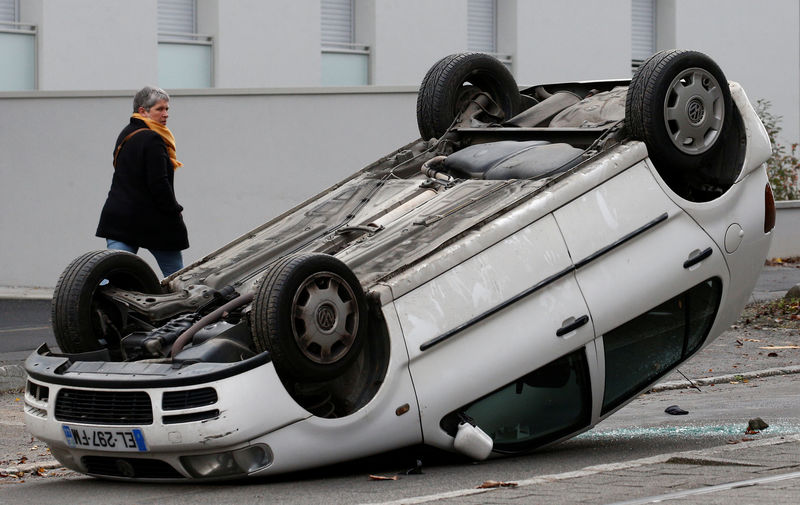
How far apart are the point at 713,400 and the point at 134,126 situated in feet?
14.7

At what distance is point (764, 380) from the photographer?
1166 cm

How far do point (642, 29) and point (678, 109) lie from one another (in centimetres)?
2077

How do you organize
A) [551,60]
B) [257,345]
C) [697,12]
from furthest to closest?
[697,12] < [551,60] < [257,345]

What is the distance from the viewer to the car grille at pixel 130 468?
666 centimetres

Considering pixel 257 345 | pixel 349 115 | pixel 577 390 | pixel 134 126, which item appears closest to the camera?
pixel 257 345

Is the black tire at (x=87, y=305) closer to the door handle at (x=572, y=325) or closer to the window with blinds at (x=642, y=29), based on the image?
the door handle at (x=572, y=325)

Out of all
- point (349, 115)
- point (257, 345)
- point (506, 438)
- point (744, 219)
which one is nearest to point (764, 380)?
point (744, 219)

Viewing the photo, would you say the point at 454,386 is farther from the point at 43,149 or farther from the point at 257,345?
the point at 43,149

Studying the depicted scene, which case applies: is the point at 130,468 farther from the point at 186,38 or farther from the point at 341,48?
the point at 341,48

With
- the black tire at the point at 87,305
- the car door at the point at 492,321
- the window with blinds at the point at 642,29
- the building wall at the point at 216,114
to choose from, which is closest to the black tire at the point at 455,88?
the car door at the point at 492,321

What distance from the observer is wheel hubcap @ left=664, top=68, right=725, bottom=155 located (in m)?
7.64

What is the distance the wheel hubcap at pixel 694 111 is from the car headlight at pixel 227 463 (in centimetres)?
271

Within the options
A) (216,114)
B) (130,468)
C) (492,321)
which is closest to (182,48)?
(216,114)

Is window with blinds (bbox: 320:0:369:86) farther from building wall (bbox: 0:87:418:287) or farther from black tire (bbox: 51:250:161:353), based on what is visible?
black tire (bbox: 51:250:161:353)
